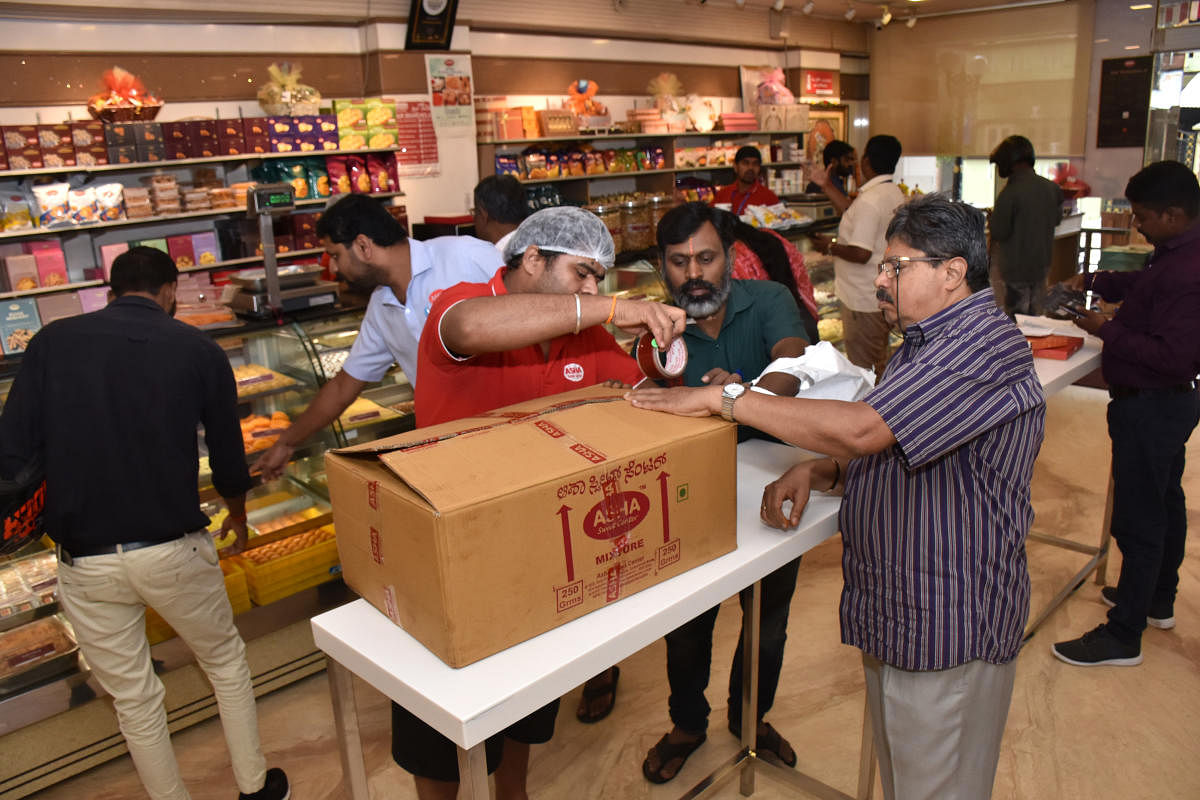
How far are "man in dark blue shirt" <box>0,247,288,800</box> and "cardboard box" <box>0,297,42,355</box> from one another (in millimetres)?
3434

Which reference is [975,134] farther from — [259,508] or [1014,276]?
[259,508]

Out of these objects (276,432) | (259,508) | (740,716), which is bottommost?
(740,716)

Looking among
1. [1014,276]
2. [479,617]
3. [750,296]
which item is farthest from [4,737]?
[1014,276]

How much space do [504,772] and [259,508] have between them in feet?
6.38

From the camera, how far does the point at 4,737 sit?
9.39 feet

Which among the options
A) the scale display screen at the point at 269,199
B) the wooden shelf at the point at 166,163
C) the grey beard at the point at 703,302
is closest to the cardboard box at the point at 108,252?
the wooden shelf at the point at 166,163

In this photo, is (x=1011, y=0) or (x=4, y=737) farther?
(x=1011, y=0)

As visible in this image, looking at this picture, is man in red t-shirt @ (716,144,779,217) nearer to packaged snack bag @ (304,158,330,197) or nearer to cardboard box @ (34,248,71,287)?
packaged snack bag @ (304,158,330,197)

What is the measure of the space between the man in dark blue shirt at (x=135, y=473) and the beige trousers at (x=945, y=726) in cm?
197

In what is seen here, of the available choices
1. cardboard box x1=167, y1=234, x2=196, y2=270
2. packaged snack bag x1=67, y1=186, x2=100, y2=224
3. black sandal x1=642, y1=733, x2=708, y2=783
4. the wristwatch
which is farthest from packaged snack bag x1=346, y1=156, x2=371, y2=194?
the wristwatch

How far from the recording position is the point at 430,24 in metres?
6.81

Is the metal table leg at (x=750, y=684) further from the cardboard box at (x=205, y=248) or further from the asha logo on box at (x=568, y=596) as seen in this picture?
the cardboard box at (x=205, y=248)

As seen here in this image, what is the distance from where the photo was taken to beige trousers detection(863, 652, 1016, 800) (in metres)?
1.93

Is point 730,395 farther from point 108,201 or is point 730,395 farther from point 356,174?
point 356,174
